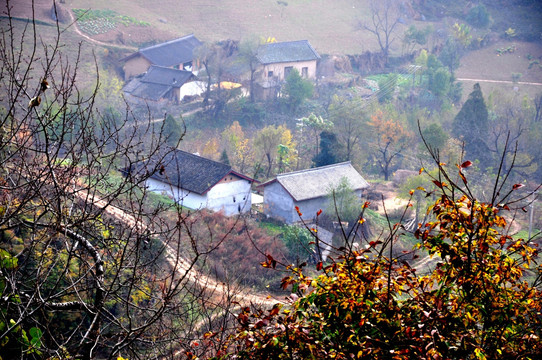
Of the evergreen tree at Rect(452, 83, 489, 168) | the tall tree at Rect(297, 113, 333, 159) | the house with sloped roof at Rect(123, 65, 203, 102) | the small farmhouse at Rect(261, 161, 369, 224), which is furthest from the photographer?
the house with sloped roof at Rect(123, 65, 203, 102)

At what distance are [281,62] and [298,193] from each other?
19.1m

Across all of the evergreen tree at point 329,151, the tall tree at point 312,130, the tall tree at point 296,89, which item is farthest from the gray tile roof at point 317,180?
the tall tree at point 296,89

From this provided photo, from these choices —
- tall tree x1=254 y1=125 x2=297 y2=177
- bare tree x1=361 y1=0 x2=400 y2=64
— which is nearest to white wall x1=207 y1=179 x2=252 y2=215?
tall tree x1=254 y1=125 x2=297 y2=177

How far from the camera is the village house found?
129 feet

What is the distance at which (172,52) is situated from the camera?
137 ft

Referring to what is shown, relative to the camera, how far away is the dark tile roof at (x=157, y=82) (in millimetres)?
35562

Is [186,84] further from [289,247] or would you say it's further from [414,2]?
[414,2]

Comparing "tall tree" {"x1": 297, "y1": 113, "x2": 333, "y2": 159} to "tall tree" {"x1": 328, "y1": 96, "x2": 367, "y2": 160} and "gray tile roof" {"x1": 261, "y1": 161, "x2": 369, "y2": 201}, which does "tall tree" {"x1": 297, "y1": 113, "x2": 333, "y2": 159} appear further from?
"gray tile roof" {"x1": 261, "y1": 161, "x2": 369, "y2": 201}

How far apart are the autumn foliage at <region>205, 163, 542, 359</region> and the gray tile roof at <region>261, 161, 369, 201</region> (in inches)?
758

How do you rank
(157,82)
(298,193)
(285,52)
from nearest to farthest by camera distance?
1. (298,193)
2. (157,82)
3. (285,52)

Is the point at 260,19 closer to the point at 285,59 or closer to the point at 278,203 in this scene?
the point at 285,59

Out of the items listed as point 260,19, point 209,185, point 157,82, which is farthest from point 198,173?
point 260,19

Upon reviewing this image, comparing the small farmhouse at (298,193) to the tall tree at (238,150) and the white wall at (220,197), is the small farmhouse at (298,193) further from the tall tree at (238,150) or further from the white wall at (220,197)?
the tall tree at (238,150)

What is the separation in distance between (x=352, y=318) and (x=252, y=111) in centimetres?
3264
